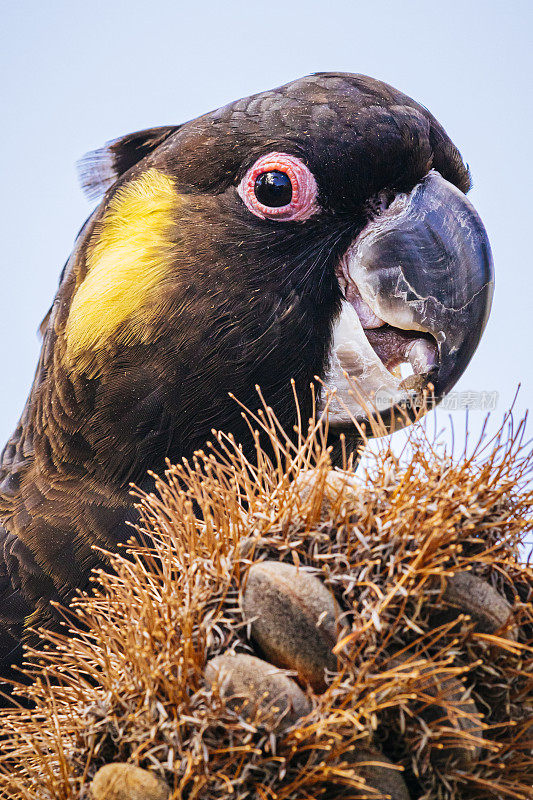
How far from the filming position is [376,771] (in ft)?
2.79

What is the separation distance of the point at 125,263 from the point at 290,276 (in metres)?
0.40

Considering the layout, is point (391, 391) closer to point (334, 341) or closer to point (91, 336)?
point (334, 341)

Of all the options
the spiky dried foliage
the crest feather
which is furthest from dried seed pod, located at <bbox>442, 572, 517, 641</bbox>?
the crest feather

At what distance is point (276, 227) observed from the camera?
1883 mm

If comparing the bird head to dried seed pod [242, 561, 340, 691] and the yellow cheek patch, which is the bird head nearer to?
the yellow cheek patch

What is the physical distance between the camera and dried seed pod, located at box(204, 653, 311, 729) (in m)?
0.85

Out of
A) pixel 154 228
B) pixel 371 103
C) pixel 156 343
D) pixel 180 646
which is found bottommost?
pixel 180 646

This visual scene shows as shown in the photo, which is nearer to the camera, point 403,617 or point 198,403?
point 403,617

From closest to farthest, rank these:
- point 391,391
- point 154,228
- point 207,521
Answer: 1. point 207,521
2. point 391,391
3. point 154,228

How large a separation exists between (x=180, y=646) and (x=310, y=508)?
0.23m

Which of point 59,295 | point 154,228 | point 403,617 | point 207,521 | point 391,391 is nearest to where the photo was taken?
point 403,617

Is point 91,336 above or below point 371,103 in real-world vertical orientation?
below

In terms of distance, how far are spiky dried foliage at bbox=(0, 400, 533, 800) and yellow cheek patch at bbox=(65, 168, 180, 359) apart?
2.83ft

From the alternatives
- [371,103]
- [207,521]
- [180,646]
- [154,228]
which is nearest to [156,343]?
[154,228]
